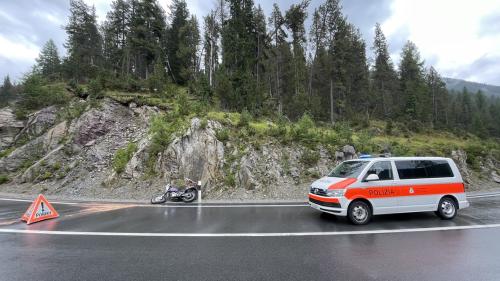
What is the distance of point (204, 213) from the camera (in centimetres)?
952

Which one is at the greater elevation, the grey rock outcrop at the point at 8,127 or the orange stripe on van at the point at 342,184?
the grey rock outcrop at the point at 8,127

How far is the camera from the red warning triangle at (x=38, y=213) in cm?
829

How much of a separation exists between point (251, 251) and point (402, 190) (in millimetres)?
5512

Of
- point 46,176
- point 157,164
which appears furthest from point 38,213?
point 46,176

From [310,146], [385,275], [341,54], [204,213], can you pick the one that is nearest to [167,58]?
[341,54]

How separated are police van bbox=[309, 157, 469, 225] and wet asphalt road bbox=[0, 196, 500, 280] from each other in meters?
0.49

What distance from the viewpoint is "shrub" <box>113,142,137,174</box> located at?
15767 mm

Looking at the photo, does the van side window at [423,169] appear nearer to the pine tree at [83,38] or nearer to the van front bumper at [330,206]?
the van front bumper at [330,206]

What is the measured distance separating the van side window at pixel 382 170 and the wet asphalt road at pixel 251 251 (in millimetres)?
1443

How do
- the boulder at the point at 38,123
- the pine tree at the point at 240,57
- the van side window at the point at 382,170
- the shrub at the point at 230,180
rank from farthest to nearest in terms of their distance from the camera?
the pine tree at the point at 240,57 → the boulder at the point at 38,123 → the shrub at the point at 230,180 → the van side window at the point at 382,170

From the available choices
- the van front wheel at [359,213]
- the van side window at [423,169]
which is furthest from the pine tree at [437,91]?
the van front wheel at [359,213]

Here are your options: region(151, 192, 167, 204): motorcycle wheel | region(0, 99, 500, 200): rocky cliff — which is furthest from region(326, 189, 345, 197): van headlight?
region(151, 192, 167, 204): motorcycle wheel

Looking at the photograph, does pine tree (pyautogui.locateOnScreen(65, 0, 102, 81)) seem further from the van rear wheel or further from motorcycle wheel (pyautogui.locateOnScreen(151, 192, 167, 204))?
the van rear wheel

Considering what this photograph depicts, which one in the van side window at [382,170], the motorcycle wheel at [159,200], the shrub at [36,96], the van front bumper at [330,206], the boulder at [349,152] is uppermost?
the shrub at [36,96]
